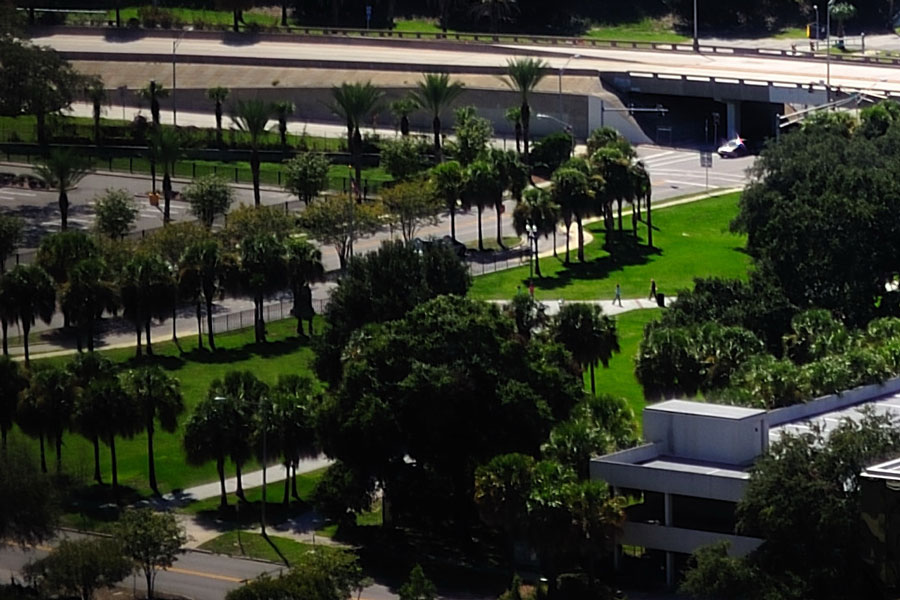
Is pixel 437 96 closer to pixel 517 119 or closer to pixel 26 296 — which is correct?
pixel 517 119

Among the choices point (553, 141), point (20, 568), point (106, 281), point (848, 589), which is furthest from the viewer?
point (553, 141)

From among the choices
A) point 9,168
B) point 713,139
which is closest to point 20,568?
point 9,168

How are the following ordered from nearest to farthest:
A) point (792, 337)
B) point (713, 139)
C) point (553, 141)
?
point (792, 337) → point (553, 141) → point (713, 139)

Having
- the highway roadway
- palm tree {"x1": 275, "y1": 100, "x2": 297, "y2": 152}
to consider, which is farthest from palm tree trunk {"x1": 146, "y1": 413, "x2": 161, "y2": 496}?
the highway roadway

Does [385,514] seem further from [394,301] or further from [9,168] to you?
[9,168]

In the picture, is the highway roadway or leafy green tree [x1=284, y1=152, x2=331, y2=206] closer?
leafy green tree [x1=284, y1=152, x2=331, y2=206]

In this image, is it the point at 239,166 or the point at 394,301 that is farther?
the point at 239,166

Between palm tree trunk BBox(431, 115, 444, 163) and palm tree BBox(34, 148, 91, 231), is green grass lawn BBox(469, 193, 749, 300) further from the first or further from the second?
palm tree BBox(34, 148, 91, 231)

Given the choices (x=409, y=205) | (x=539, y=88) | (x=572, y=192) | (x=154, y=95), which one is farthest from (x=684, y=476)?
(x=539, y=88)
